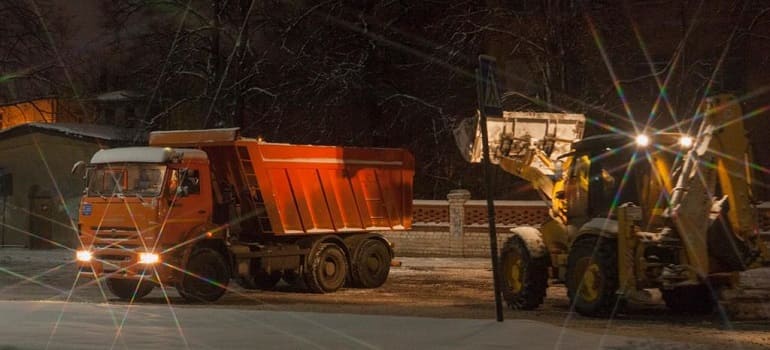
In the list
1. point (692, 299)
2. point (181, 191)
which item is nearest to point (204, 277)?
point (181, 191)

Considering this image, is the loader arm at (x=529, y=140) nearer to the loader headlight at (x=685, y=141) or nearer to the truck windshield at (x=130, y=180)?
the loader headlight at (x=685, y=141)

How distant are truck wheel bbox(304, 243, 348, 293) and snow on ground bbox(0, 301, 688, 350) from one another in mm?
6902

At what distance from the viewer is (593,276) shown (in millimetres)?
15008

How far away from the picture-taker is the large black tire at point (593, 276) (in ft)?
48.1

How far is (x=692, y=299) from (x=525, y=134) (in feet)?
13.3

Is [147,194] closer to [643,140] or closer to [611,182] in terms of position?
[611,182]

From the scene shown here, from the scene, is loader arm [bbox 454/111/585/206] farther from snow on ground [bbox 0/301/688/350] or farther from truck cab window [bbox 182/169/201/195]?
snow on ground [bbox 0/301/688/350]

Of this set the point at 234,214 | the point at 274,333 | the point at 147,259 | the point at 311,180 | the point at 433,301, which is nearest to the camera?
the point at 274,333

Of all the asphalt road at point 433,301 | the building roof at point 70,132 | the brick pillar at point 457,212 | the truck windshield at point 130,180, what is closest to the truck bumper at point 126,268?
the asphalt road at point 433,301

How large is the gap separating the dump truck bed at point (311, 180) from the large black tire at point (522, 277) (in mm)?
4508

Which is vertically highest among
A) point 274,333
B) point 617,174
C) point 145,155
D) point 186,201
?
point 145,155

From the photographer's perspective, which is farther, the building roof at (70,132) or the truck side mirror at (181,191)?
the building roof at (70,132)

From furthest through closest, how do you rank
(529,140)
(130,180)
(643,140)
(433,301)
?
1. (433,301)
2. (130,180)
3. (529,140)
4. (643,140)

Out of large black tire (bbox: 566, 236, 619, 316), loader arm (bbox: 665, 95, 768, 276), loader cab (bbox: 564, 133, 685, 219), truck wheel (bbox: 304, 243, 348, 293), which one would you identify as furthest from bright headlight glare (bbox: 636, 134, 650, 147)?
truck wheel (bbox: 304, 243, 348, 293)
